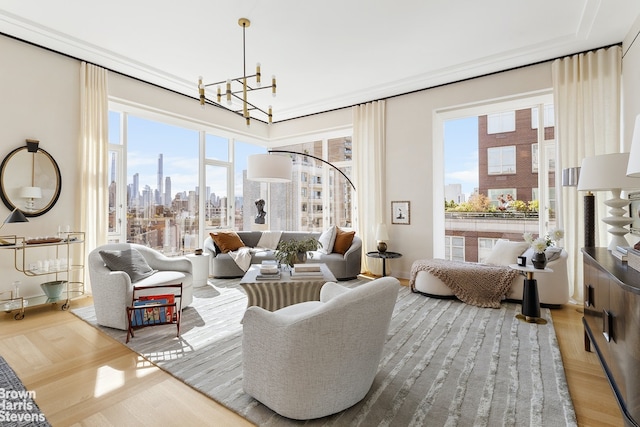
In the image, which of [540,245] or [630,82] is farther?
[630,82]

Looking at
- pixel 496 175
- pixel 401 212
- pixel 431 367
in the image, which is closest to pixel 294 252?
pixel 431 367

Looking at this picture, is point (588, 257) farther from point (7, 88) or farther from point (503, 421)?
point (7, 88)

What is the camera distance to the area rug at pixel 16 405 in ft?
5.47

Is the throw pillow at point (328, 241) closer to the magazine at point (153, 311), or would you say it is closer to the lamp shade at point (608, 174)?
the magazine at point (153, 311)

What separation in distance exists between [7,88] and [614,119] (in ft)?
22.9

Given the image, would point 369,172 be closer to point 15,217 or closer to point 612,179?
point 612,179

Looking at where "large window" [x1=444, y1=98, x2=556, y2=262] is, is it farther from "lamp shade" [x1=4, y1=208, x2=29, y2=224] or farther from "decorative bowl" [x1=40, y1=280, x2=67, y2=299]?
"lamp shade" [x1=4, y1=208, x2=29, y2=224]

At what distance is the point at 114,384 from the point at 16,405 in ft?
1.58

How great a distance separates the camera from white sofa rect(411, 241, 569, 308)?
3.59 metres

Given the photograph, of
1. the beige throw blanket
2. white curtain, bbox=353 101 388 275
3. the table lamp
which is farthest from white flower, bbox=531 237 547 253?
white curtain, bbox=353 101 388 275

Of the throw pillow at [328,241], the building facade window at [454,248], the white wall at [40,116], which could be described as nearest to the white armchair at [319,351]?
the throw pillow at [328,241]

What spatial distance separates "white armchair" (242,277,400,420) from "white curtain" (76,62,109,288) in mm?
3472

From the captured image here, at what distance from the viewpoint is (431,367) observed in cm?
229

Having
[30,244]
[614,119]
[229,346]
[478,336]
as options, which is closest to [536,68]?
[614,119]
